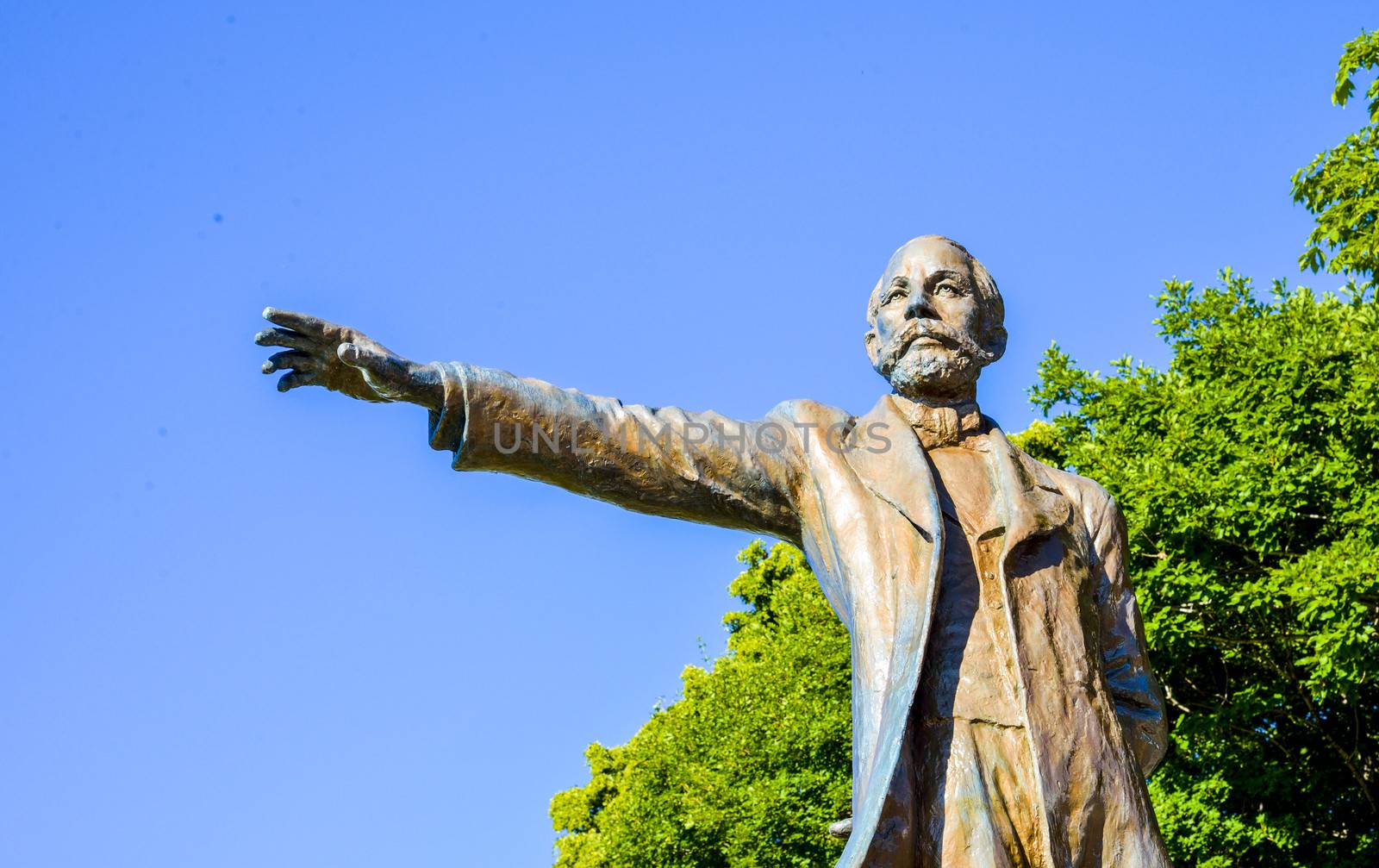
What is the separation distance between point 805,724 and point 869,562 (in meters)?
20.4

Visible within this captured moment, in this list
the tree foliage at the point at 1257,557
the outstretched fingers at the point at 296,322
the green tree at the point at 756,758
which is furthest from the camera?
the green tree at the point at 756,758

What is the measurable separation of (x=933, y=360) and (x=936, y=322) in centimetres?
13

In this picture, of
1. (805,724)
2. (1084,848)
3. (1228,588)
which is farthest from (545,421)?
(805,724)

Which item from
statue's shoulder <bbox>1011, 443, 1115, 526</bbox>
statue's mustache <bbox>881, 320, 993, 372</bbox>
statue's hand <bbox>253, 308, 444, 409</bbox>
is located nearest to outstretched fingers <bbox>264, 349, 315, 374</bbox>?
statue's hand <bbox>253, 308, 444, 409</bbox>

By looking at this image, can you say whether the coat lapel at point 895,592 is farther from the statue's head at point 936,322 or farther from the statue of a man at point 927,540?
the statue's head at point 936,322

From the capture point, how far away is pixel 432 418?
16.2ft

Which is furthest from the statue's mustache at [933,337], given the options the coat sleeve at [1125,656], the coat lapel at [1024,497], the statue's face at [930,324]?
the coat sleeve at [1125,656]

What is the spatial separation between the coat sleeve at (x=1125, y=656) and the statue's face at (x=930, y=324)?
65cm

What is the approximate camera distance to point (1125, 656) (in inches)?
211

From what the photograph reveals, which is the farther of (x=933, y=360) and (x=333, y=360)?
(x=933, y=360)

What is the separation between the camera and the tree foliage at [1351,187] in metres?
18.5

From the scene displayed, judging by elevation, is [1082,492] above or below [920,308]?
below

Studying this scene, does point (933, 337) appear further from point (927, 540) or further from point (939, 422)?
point (927, 540)

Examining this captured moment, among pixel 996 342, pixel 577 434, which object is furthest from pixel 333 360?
pixel 996 342
